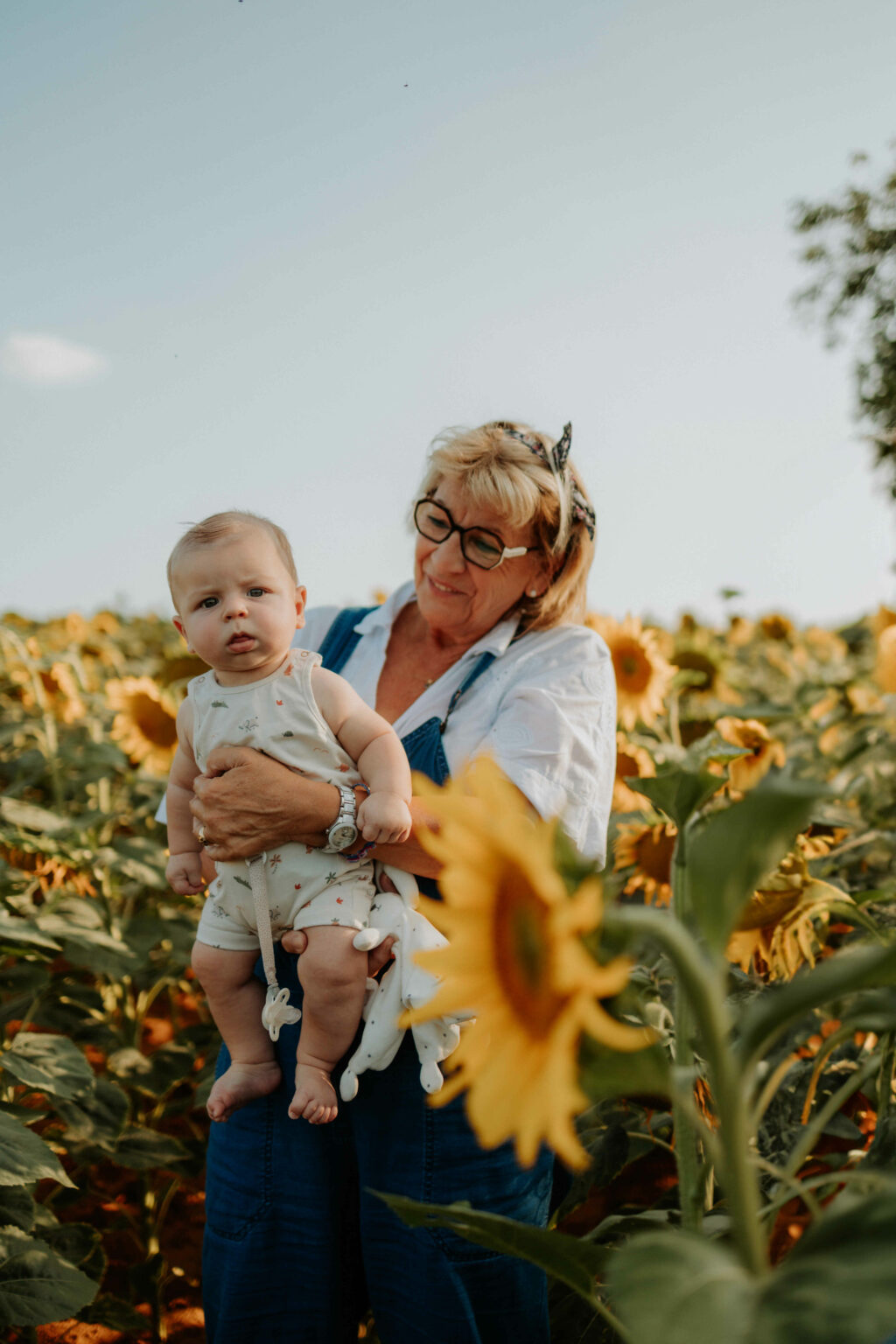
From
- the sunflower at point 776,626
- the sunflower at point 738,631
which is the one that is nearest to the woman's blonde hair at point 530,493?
the sunflower at point 776,626

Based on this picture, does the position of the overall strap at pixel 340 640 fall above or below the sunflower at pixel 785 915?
above

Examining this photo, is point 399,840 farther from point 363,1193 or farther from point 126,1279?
point 126,1279

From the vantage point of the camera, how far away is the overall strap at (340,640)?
1759 mm

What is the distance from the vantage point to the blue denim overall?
1290 millimetres

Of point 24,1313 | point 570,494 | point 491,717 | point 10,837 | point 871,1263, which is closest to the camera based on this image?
point 871,1263

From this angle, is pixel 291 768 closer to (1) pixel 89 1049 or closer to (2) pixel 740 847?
(2) pixel 740 847

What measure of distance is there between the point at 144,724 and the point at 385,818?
1663 mm

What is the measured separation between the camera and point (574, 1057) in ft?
1.61

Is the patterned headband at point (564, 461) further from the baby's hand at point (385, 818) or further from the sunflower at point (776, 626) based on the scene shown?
the sunflower at point (776, 626)

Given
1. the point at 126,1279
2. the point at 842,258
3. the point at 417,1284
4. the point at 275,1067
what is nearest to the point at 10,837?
the point at 275,1067

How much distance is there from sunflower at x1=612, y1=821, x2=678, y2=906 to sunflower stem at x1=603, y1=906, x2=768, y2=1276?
1459mm

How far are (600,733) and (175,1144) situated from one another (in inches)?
55.0

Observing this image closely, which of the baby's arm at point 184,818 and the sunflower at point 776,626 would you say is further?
the sunflower at point 776,626

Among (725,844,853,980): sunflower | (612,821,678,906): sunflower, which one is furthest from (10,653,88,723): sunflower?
(725,844,853,980): sunflower
